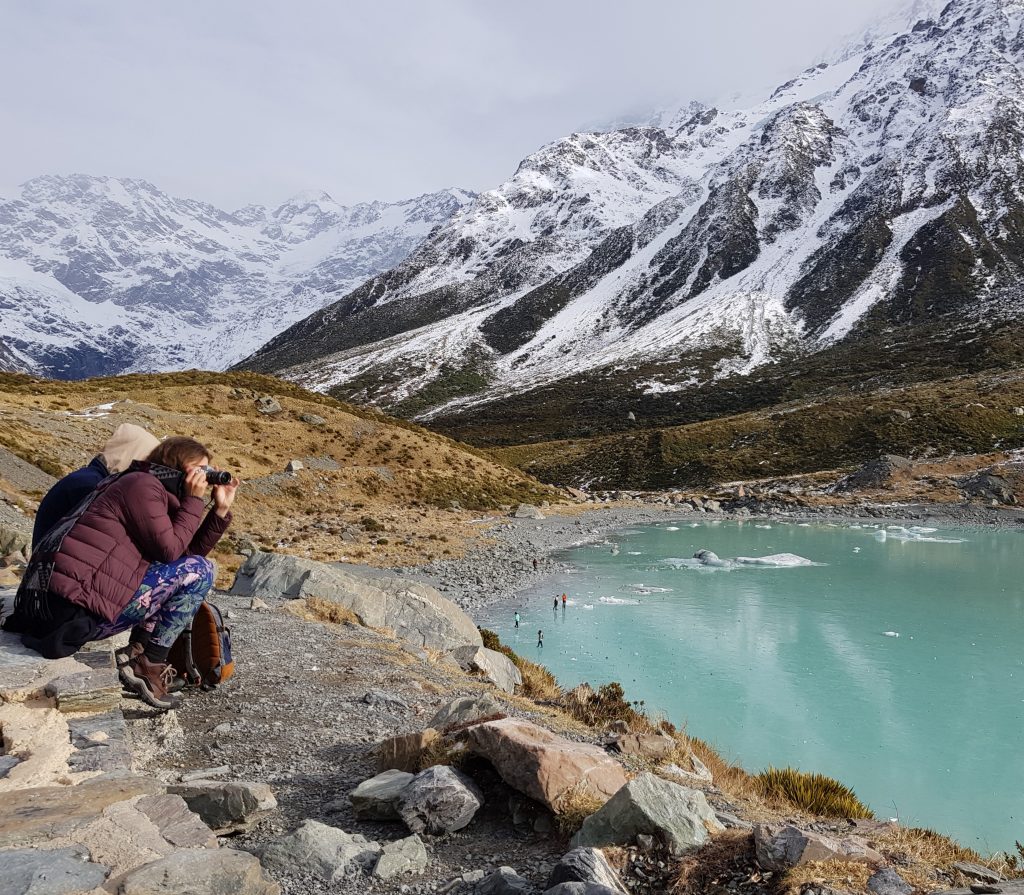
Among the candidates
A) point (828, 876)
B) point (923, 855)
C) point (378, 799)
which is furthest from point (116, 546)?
point (923, 855)

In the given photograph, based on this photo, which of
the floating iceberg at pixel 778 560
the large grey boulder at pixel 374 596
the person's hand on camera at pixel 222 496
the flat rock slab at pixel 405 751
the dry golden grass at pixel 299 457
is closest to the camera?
the flat rock slab at pixel 405 751

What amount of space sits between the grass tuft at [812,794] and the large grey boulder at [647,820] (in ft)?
10.3

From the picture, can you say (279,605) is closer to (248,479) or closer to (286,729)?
(286,729)

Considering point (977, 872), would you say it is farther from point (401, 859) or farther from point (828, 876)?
point (401, 859)

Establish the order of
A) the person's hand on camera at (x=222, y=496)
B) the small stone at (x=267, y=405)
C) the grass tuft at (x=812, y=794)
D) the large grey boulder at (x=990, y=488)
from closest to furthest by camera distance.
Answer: the person's hand on camera at (x=222, y=496) < the grass tuft at (x=812, y=794) < the small stone at (x=267, y=405) < the large grey boulder at (x=990, y=488)

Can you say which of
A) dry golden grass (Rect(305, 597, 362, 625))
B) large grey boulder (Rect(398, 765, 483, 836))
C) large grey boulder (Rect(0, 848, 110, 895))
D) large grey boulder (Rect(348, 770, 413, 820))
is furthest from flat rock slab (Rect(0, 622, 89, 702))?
dry golden grass (Rect(305, 597, 362, 625))

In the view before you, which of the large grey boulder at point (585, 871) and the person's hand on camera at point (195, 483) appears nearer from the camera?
the large grey boulder at point (585, 871)

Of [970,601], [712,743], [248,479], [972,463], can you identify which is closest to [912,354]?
[972,463]

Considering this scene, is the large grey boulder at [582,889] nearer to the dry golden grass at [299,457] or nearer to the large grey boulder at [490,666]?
the large grey boulder at [490,666]

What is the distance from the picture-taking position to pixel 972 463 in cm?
6494

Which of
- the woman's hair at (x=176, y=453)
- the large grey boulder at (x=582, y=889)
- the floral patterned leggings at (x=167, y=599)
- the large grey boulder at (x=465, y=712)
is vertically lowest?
the large grey boulder at (x=465, y=712)

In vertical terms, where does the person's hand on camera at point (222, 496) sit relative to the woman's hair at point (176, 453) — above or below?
below

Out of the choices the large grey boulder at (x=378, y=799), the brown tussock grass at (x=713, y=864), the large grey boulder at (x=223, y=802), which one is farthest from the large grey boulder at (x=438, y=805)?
the brown tussock grass at (x=713, y=864)

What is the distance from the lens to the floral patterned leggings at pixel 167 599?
665 centimetres
